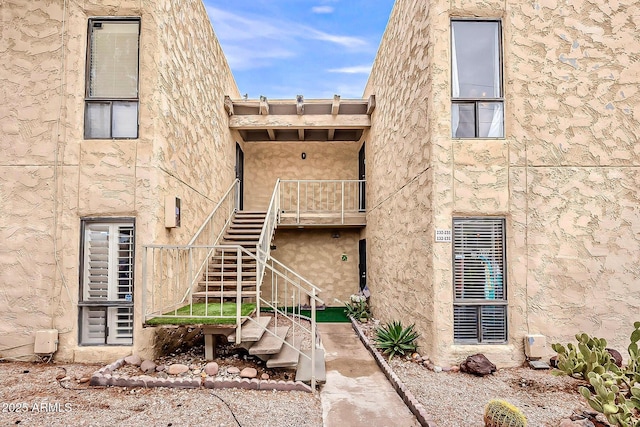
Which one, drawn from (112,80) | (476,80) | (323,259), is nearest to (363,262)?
(323,259)

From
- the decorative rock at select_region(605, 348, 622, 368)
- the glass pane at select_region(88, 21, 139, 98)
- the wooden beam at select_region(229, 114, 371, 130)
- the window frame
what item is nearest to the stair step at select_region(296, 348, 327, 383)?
the window frame

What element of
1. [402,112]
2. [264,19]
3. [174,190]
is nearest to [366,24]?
[264,19]

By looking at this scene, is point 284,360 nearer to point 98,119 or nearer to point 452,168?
point 452,168

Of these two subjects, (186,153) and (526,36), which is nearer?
(526,36)

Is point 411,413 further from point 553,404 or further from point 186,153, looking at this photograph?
point 186,153

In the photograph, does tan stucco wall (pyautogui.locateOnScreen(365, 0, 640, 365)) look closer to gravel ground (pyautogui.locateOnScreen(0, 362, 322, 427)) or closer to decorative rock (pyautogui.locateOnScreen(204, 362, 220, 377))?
gravel ground (pyautogui.locateOnScreen(0, 362, 322, 427))

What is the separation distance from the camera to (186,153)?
19.3 ft

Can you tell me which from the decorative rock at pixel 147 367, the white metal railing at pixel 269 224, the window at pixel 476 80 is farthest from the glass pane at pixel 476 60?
the decorative rock at pixel 147 367

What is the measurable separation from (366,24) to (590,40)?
31.6 metres

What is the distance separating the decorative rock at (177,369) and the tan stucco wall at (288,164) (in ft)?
21.1

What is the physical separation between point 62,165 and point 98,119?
0.81 meters

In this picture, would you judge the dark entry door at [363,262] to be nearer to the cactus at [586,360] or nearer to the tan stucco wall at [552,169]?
the tan stucco wall at [552,169]

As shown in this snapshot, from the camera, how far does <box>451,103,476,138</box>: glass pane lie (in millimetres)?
5000

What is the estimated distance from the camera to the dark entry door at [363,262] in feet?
30.9
